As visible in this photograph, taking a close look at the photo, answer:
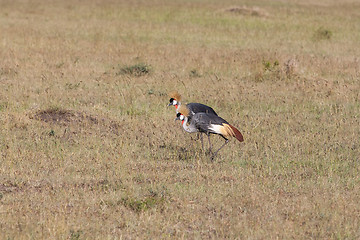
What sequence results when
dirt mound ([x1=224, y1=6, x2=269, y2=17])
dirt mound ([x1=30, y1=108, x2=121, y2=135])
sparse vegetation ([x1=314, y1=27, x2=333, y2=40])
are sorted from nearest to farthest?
dirt mound ([x1=30, y1=108, x2=121, y2=135])
sparse vegetation ([x1=314, y1=27, x2=333, y2=40])
dirt mound ([x1=224, y1=6, x2=269, y2=17])

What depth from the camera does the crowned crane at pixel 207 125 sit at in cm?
875

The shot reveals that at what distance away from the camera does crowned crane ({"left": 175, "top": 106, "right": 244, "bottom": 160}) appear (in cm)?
875

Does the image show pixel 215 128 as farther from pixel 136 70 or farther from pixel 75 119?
pixel 136 70

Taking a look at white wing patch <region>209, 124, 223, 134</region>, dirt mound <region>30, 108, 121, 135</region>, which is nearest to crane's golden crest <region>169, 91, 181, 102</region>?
white wing patch <region>209, 124, 223, 134</region>

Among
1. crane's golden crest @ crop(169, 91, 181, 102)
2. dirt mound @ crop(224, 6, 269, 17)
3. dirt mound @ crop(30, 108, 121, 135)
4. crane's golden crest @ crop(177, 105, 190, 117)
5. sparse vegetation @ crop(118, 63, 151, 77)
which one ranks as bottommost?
dirt mound @ crop(224, 6, 269, 17)

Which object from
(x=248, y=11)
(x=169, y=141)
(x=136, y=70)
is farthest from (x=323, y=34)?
(x=169, y=141)

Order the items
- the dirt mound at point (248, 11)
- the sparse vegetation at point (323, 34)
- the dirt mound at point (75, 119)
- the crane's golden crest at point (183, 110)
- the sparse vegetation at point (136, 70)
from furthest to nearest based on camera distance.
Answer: the dirt mound at point (248, 11) < the sparse vegetation at point (323, 34) < the sparse vegetation at point (136, 70) < the dirt mound at point (75, 119) < the crane's golden crest at point (183, 110)

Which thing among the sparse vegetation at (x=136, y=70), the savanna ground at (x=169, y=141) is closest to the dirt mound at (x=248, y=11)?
the savanna ground at (x=169, y=141)

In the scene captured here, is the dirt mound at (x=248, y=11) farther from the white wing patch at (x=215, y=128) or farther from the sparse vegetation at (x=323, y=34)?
the white wing patch at (x=215, y=128)

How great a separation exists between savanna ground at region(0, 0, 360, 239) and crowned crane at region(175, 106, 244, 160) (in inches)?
23.7

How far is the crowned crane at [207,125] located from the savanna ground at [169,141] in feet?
1.97

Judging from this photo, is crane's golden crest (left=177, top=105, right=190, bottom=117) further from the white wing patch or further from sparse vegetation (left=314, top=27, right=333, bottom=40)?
sparse vegetation (left=314, top=27, right=333, bottom=40)

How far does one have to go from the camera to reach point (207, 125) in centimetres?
883

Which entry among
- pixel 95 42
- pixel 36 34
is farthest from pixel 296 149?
pixel 36 34
